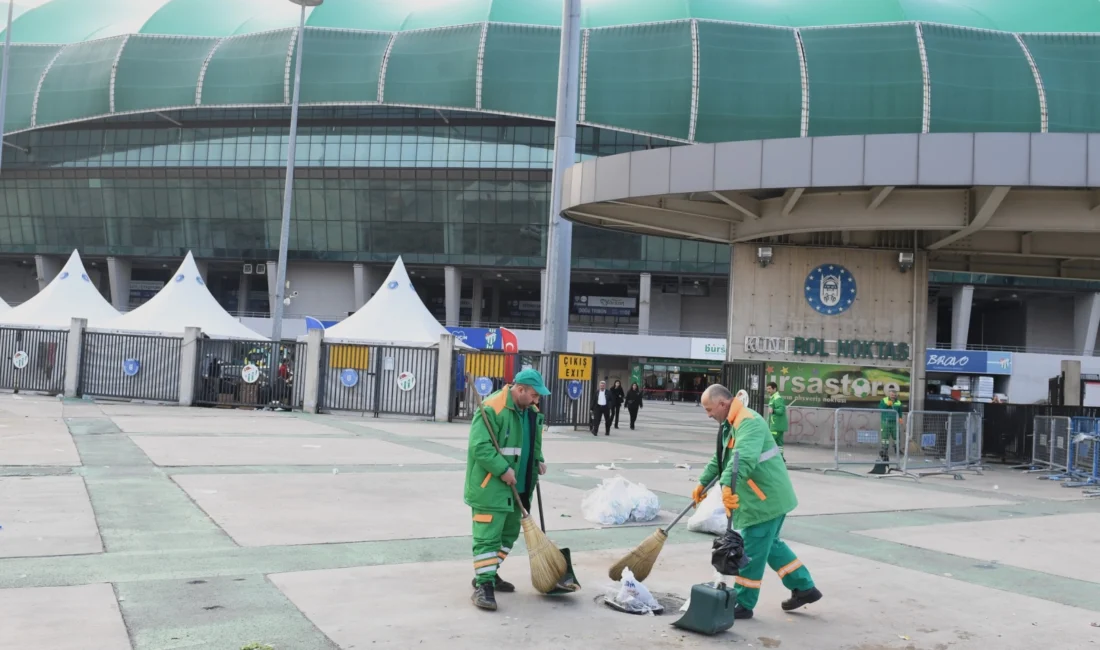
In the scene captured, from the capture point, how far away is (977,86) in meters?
53.3

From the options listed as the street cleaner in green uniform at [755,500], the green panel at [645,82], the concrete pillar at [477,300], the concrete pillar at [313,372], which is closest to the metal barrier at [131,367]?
the concrete pillar at [313,372]

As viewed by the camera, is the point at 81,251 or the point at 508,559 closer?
the point at 508,559

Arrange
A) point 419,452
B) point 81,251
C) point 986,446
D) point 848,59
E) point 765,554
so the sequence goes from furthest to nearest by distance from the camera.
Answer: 1. point 81,251
2. point 848,59
3. point 986,446
4. point 419,452
5. point 765,554

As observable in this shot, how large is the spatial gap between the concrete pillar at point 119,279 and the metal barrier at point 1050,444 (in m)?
60.5

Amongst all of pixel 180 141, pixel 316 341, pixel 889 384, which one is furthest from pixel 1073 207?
pixel 180 141

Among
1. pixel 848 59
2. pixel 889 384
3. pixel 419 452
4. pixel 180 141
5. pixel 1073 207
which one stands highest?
pixel 848 59

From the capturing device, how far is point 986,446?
2159 cm

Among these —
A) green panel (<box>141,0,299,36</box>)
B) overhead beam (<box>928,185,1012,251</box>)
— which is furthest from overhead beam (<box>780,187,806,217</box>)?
green panel (<box>141,0,299,36</box>)

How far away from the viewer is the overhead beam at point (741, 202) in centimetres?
1917

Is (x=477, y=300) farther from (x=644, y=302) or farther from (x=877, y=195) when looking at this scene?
(x=877, y=195)

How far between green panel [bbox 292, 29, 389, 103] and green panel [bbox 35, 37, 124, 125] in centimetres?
1393

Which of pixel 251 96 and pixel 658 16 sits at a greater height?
pixel 658 16

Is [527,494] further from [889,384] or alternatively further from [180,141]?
[180,141]

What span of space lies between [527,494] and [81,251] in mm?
67986
